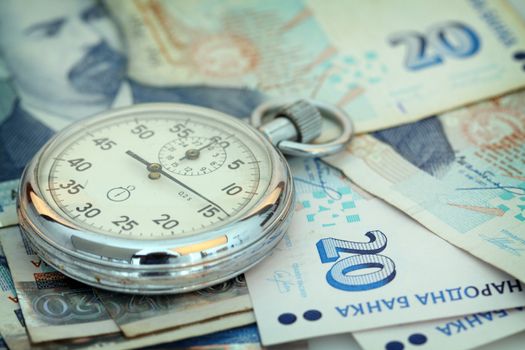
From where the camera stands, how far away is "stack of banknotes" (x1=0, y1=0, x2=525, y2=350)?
3.58 feet

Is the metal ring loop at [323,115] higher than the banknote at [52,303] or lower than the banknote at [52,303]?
higher

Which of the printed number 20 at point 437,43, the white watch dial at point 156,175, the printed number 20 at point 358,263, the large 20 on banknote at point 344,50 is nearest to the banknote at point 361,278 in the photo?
the printed number 20 at point 358,263

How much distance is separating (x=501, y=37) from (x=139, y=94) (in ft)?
2.28

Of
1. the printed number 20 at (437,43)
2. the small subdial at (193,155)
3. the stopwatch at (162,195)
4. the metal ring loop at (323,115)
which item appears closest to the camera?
the stopwatch at (162,195)

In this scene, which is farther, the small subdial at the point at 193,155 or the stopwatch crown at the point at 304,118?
the stopwatch crown at the point at 304,118

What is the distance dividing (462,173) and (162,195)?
1.65ft

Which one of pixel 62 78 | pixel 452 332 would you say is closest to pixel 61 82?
pixel 62 78

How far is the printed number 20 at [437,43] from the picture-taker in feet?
5.24

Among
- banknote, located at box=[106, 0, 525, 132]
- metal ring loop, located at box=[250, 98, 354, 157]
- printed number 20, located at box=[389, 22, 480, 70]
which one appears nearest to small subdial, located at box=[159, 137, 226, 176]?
metal ring loop, located at box=[250, 98, 354, 157]

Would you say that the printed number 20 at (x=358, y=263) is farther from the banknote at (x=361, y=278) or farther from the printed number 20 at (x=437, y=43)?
the printed number 20 at (x=437, y=43)

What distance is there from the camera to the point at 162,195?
1132mm

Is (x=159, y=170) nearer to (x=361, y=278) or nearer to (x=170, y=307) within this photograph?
(x=170, y=307)

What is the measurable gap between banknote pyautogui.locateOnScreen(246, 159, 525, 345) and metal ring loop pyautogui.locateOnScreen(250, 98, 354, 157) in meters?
0.09

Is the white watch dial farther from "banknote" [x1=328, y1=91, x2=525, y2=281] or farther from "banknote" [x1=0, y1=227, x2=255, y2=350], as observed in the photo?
"banknote" [x1=328, y1=91, x2=525, y2=281]
